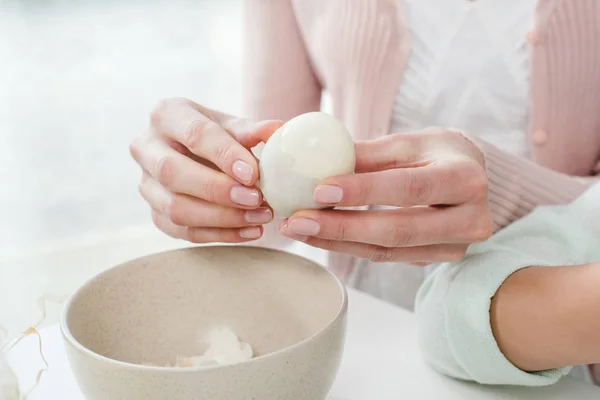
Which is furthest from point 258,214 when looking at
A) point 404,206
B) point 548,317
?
point 548,317

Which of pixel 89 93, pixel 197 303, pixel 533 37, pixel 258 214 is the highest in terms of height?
pixel 533 37

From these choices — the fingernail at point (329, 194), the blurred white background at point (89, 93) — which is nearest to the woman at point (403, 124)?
the fingernail at point (329, 194)

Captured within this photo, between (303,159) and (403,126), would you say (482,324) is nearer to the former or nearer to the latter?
(303,159)

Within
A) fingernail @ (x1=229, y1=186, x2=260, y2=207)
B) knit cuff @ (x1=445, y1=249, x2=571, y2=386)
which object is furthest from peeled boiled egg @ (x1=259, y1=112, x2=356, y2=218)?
knit cuff @ (x1=445, y1=249, x2=571, y2=386)

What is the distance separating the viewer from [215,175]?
56cm

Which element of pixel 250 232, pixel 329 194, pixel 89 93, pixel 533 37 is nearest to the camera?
pixel 329 194

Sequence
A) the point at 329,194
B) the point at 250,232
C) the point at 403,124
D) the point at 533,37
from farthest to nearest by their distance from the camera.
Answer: the point at 403,124 < the point at 533,37 < the point at 250,232 < the point at 329,194

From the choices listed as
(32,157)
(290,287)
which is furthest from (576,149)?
(32,157)

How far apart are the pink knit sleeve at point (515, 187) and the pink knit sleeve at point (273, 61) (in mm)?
452

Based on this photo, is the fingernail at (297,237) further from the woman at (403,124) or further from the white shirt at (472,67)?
the white shirt at (472,67)

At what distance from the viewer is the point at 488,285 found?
0.56m

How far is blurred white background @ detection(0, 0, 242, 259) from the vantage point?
65.8 inches

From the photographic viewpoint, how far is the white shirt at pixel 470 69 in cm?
88

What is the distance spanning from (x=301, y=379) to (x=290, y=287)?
0.16m
